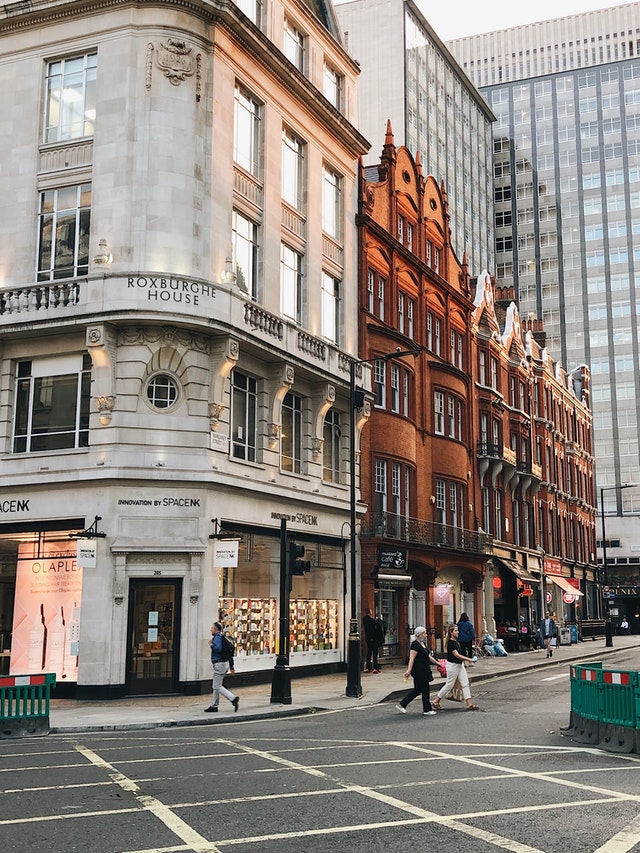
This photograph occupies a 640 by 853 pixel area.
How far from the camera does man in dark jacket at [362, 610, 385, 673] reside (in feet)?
103

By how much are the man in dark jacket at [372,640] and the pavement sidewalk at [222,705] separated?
1026 millimetres

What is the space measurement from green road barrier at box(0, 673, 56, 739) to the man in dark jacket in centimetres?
1626

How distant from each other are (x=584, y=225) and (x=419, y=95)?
128 ft

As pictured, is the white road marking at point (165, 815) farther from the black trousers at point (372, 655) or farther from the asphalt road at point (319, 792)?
the black trousers at point (372, 655)

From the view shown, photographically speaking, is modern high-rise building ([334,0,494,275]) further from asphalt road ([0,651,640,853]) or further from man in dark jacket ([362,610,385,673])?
asphalt road ([0,651,640,853])

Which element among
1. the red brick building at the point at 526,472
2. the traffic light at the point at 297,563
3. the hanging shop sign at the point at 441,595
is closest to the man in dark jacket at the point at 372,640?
the hanging shop sign at the point at 441,595

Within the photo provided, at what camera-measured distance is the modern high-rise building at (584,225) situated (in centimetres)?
10731

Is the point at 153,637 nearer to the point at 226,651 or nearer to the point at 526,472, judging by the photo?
the point at 226,651

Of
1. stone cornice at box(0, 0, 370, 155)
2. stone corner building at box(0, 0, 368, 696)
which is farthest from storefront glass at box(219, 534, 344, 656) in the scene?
stone cornice at box(0, 0, 370, 155)

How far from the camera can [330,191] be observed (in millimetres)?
33625

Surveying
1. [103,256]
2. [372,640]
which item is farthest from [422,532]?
[103,256]

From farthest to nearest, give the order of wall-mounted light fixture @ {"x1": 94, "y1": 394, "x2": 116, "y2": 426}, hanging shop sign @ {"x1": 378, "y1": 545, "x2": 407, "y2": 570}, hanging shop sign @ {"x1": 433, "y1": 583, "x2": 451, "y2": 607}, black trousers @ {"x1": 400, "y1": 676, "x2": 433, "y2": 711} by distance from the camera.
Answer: hanging shop sign @ {"x1": 433, "y1": 583, "x2": 451, "y2": 607} < hanging shop sign @ {"x1": 378, "y1": 545, "x2": 407, "y2": 570} < wall-mounted light fixture @ {"x1": 94, "y1": 394, "x2": 116, "y2": 426} < black trousers @ {"x1": 400, "y1": 676, "x2": 433, "y2": 711}

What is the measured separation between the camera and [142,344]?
78.6 feet

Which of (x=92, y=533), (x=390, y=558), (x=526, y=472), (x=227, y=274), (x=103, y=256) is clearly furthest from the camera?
(x=526, y=472)
